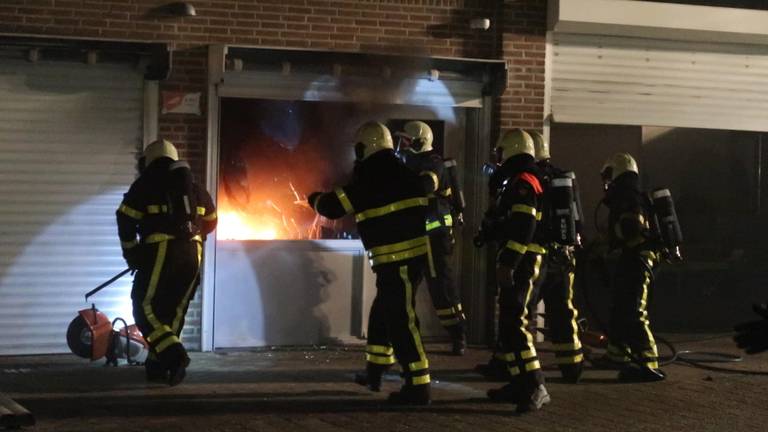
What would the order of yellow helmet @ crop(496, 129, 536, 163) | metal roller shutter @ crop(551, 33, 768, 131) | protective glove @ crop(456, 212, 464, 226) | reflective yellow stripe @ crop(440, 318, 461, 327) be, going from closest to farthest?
1. yellow helmet @ crop(496, 129, 536, 163)
2. reflective yellow stripe @ crop(440, 318, 461, 327)
3. protective glove @ crop(456, 212, 464, 226)
4. metal roller shutter @ crop(551, 33, 768, 131)

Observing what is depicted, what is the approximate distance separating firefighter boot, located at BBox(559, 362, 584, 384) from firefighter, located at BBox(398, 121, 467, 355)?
126 centimetres

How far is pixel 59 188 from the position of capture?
9.71 m

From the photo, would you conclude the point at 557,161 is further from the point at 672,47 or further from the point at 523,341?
the point at 523,341

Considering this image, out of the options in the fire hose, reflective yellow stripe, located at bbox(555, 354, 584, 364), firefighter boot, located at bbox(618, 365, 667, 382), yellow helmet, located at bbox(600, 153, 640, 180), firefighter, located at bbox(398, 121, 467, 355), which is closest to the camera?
reflective yellow stripe, located at bbox(555, 354, 584, 364)

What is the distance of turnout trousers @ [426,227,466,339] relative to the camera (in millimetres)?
9562

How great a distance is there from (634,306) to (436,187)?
2.01 metres

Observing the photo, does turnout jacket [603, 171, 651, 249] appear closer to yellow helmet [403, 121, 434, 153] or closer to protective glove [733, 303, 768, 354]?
yellow helmet [403, 121, 434, 153]

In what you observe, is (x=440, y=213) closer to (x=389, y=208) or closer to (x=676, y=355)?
(x=389, y=208)

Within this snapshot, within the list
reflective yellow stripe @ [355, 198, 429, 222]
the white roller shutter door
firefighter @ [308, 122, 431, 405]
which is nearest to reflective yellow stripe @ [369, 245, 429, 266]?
firefighter @ [308, 122, 431, 405]

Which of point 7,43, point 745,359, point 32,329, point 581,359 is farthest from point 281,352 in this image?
point 745,359

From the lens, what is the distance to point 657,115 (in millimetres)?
11383

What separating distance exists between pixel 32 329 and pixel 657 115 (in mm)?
6769

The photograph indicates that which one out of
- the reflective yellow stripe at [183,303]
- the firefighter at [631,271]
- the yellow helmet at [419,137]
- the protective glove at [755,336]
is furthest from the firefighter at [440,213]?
the protective glove at [755,336]

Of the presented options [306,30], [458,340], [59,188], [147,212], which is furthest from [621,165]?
[59,188]
